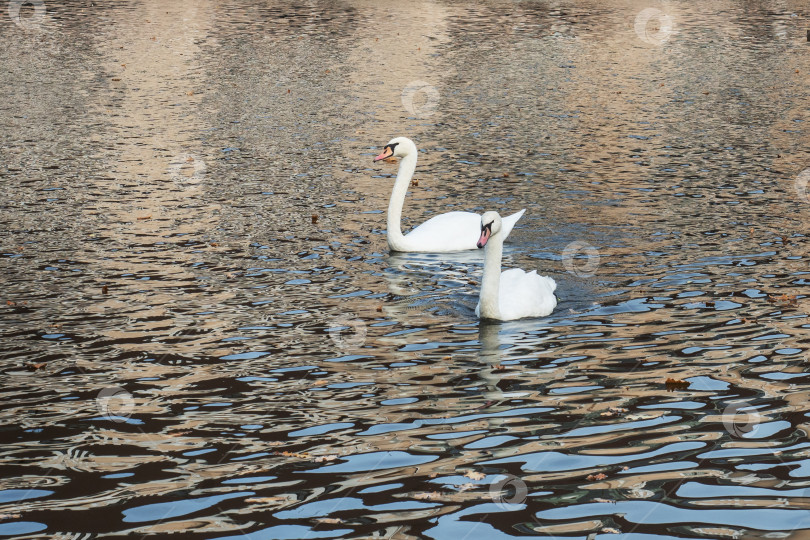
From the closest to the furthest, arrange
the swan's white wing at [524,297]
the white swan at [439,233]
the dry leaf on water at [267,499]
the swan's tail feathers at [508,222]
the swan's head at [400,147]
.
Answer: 1. the dry leaf on water at [267,499]
2. the swan's white wing at [524,297]
3. the white swan at [439,233]
4. the swan's tail feathers at [508,222]
5. the swan's head at [400,147]

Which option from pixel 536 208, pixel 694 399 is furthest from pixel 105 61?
pixel 694 399

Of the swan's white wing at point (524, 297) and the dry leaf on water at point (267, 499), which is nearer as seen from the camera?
the dry leaf on water at point (267, 499)

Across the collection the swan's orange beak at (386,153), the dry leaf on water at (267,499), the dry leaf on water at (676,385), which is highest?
the swan's orange beak at (386,153)

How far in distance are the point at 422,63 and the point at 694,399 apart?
25790 millimetres

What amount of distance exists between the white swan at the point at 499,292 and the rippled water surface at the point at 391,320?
0.16 metres

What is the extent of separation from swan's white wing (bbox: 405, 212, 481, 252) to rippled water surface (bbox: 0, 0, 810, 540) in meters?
0.16

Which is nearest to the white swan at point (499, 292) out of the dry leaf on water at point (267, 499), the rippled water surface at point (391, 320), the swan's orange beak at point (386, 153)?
the rippled water surface at point (391, 320)

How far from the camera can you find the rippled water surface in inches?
254

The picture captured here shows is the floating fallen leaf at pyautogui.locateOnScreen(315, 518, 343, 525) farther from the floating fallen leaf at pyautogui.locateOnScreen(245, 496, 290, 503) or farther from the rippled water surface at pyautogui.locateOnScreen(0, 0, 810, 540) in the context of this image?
the floating fallen leaf at pyautogui.locateOnScreen(245, 496, 290, 503)

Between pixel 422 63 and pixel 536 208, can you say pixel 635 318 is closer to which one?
pixel 536 208

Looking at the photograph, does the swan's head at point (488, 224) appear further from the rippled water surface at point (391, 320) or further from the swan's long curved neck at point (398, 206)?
the swan's long curved neck at point (398, 206)

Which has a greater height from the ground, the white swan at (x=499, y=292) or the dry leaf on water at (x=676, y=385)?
the white swan at (x=499, y=292)

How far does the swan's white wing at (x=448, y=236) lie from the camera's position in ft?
44.0

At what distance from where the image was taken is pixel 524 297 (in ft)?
34.4
